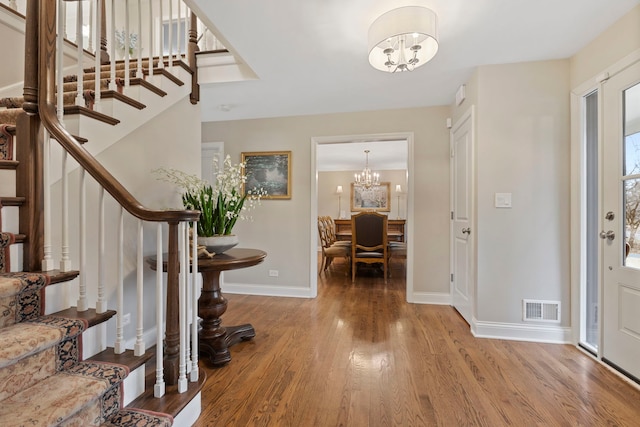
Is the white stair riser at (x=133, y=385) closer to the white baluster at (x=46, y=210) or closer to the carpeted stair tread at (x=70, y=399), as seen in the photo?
the carpeted stair tread at (x=70, y=399)

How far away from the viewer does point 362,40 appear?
198 cm

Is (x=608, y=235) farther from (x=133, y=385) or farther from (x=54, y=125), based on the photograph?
(x=54, y=125)

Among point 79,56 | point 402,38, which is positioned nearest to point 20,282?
point 79,56

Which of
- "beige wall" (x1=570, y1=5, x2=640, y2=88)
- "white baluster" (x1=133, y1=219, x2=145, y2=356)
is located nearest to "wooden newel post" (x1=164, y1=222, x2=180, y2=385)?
"white baluster" (x1=133, y1=219, x2=145, y2=356)

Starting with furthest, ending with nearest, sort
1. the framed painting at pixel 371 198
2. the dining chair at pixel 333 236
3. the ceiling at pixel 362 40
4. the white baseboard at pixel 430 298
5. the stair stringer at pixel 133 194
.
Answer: the framed painting at pixel 371 198 < the dining chair at pixel 333 236 < the white baseboard at pixel 430 298 < the ceiling at pixel 362 40 < the stair stringer at pixel 133 194

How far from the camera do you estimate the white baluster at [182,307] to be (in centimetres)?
129

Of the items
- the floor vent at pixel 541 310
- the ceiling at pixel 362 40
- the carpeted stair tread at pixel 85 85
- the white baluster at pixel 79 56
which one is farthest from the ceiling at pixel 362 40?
the floor vent at pixel 541 310

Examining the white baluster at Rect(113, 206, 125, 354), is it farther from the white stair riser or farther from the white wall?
the white wall

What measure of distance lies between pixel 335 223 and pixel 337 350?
3949 mm

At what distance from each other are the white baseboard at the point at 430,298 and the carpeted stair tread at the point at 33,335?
292 cm

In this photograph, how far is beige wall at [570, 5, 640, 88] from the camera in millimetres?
1671

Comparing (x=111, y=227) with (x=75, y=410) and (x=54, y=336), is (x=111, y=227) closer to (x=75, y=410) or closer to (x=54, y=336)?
(x=54, y=336)

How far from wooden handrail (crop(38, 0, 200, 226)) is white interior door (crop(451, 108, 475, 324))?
2.30m

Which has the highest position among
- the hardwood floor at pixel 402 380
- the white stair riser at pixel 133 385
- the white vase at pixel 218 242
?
the white vase at pixel 218 242
